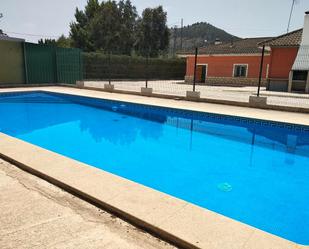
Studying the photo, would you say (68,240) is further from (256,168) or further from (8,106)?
(8,106)

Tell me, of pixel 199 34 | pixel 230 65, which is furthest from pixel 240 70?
pixel 199 34

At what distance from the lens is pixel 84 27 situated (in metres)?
43.1

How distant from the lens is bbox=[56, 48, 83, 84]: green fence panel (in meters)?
20.3

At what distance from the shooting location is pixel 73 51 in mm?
20328

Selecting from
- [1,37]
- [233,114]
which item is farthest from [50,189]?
[1,37]

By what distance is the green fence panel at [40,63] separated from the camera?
19438 millimetres

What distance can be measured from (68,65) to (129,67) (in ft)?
40.7

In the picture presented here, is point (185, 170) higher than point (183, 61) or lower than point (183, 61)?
lower

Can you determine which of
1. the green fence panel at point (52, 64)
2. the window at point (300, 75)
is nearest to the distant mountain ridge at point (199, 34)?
the window at point (300, 75)

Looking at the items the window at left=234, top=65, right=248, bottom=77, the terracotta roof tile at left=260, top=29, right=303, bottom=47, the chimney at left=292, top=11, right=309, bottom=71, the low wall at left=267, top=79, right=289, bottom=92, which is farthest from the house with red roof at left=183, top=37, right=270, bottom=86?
the chimney at left=292, top=11, right=309, bottom=71

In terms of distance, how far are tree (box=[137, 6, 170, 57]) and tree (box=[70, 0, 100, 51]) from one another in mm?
7639

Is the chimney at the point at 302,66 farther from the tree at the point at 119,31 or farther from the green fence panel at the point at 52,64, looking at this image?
the tree at the point at 119,31

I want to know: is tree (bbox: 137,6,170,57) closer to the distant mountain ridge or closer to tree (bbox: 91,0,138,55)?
tree (bbox: 91,0,138,55)

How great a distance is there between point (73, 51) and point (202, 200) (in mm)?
18103
